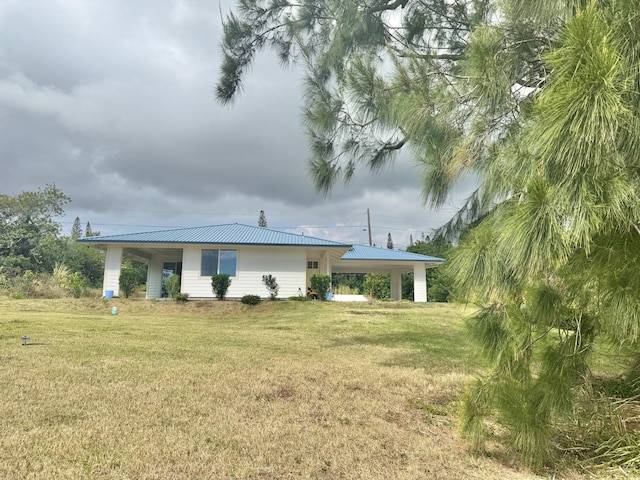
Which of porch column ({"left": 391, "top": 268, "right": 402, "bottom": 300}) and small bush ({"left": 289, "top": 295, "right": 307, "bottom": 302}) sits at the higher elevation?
porch column ({"left": 391, "top": 268, "right": 402, "bottom": 300})

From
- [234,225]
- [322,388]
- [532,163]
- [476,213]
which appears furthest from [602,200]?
[234,225]

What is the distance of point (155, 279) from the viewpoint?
22062mm

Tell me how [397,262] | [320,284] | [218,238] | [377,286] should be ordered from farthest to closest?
[377,286] → [397,262] → [218,238] → [320,284]

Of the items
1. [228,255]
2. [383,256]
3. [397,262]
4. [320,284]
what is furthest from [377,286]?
[228,255]

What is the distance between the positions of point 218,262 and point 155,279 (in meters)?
5.85

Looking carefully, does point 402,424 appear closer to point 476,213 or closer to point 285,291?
point 476,213

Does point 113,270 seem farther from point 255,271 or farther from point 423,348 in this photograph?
Result: point 423,348

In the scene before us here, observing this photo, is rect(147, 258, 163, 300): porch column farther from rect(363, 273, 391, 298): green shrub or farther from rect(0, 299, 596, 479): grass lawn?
rect(363, 273, 391, 298): green shrub

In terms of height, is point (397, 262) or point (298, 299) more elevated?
point (397, 262)

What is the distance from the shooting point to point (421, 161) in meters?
4.16

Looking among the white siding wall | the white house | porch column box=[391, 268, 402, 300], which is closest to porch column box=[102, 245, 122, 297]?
the white house

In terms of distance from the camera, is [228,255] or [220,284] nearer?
[220,284]

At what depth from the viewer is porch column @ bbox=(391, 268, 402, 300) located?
91.0ft

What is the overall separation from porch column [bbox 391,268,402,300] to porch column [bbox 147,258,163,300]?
14.6m
